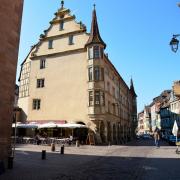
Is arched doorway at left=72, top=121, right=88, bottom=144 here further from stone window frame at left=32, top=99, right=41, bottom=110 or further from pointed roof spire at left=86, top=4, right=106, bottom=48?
pointed roof spire at left=86, top=4, right=106, bottom=48

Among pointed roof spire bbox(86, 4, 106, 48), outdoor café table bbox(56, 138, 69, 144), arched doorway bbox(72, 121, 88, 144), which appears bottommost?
outdoor café table bbox(56, 138, 69, 144)

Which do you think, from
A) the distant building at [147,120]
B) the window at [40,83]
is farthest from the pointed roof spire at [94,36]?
the distant building at [147,120]

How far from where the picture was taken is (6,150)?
1334cm

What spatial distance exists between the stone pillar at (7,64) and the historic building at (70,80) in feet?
71.7

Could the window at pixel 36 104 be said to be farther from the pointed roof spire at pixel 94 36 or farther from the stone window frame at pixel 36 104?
the pointed roof spire at pixel 94 36

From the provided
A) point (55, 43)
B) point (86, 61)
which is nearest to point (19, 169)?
point (86, 61)

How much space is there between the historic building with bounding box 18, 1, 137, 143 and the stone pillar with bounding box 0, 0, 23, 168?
21868 millimetres

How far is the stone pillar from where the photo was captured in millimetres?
13102

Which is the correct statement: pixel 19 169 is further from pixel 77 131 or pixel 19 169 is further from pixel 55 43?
pixel 55 43

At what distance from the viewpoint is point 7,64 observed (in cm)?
1370

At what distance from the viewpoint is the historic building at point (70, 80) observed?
118ft

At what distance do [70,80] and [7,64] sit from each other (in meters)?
25.1

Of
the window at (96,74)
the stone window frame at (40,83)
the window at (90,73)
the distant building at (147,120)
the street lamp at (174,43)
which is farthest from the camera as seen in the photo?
the distant building at (147,120)

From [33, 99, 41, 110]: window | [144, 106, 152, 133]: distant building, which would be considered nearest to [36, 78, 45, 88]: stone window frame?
[33, 99, 41, 110]: window
